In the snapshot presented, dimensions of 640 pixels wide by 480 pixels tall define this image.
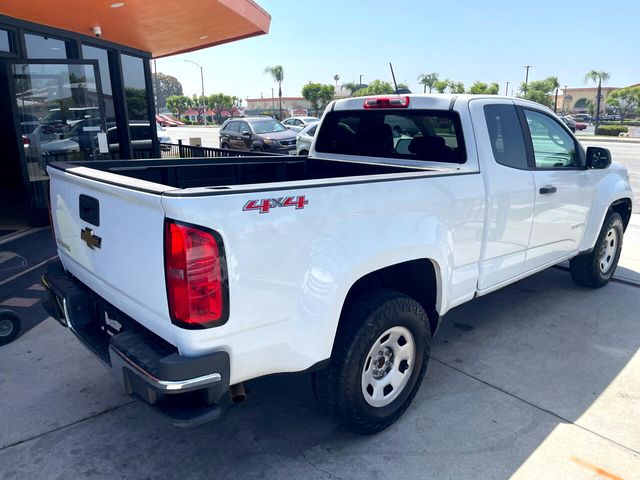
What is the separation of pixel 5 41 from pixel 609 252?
8.75 metres

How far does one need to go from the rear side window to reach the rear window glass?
28 cm

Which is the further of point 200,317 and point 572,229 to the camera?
point 572,229

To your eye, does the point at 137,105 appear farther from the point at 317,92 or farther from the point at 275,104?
the point at 275,104

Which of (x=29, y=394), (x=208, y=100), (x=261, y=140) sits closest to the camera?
(x=29, y=394)

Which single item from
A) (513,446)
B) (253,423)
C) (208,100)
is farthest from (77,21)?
(208,100)

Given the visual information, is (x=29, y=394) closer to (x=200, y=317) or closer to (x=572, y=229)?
(x=200, y=317)

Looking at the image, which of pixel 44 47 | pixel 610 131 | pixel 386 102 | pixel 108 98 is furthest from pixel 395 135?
pixel 610 131

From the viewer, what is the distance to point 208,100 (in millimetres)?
96875

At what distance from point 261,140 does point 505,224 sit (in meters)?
14.7

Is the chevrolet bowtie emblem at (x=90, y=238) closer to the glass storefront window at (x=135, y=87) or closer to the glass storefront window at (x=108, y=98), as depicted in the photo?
the glass storefront window at (x=108, y=98)

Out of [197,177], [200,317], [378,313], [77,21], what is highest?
[77,21]

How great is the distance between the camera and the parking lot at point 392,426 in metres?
2.67

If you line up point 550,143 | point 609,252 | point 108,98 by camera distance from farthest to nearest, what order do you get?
point 108,98 → point 609,252 → point 550,143

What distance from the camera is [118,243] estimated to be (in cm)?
243
